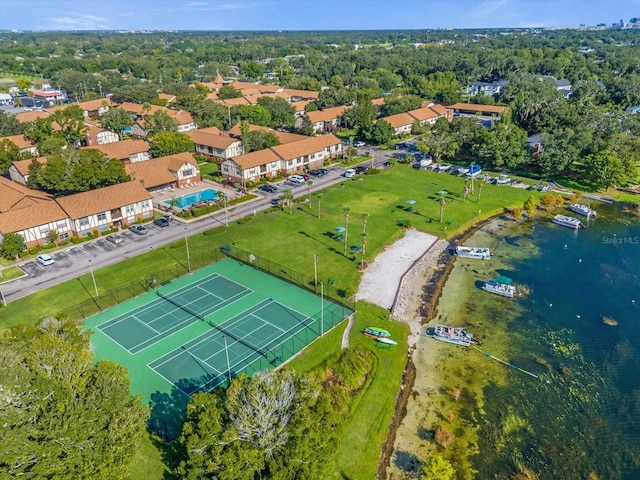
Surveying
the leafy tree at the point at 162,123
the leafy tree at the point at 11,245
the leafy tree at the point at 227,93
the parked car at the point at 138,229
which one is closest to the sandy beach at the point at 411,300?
the parked car at the point at 138,229

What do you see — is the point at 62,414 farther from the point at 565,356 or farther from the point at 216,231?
Result: the point at 565,356

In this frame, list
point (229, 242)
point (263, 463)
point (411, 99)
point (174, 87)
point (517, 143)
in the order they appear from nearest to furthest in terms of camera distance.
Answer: point (263, 463), point (229, 242), point (517, 143), point (411, 99), point (174, 87)

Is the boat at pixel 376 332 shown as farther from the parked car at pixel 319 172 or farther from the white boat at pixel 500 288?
the parked car at pixel 319 172

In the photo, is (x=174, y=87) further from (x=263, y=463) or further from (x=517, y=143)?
(x=263, y=463)

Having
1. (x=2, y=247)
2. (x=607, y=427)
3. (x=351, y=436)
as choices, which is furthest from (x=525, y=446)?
(x=2, y=247)

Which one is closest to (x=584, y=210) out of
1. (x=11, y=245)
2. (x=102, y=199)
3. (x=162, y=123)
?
(x=102, y=199)

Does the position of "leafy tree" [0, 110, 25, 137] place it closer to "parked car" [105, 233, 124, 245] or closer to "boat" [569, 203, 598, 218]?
"parked car" [105, 233, 124, 245]
